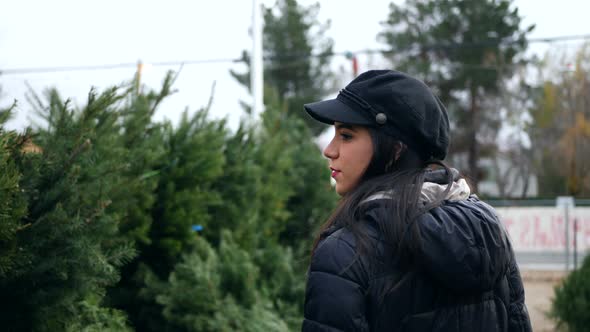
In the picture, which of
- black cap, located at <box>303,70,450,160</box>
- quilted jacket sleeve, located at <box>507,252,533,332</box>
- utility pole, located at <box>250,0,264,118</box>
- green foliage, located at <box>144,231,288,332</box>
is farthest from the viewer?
utility pole, located at <box>250,0,264,118</box>

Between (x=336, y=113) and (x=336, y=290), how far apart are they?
1.56 feet

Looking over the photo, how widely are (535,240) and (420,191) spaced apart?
63.4 ft

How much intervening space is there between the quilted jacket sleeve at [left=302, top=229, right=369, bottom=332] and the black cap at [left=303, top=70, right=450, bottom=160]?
0.32 meters

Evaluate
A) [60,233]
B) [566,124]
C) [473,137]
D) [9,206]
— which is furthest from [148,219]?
[473,137]

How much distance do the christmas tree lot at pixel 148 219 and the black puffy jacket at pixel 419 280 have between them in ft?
4.38

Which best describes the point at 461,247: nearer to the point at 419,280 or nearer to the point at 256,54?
the point at 419,280

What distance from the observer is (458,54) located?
37312mm

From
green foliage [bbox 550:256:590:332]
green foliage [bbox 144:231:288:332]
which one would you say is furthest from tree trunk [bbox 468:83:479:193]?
green foliage [bbox 144:231:288:332]

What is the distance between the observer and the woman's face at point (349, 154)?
2137 mm

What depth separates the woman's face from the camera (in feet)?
7.01

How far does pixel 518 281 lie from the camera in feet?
7.61

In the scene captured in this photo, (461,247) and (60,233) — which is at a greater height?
(461,247)

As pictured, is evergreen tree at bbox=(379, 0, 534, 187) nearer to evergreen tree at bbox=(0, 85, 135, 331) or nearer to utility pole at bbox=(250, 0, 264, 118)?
utility pole at bbox=(250, 0, 264, 118)

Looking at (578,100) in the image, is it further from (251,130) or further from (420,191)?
(420,191)
